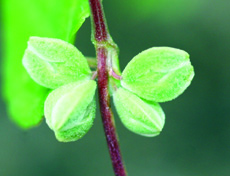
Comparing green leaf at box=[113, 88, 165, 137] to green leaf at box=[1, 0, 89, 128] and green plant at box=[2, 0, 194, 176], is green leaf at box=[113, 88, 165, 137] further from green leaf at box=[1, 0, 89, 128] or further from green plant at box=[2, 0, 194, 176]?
green leaf at box=[1, 0, 89, 128]

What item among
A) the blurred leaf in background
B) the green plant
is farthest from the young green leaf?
the blurred leaf in background

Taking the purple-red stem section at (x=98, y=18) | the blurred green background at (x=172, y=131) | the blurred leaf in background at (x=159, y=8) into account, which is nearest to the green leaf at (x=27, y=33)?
the purple-red stem section at (x=98, y=18)

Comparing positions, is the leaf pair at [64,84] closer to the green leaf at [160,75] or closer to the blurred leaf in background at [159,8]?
the green leaf at [160,75]

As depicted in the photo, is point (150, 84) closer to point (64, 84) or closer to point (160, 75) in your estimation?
point (160, 75)

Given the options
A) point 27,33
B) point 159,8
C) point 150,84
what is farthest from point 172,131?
point 150,84

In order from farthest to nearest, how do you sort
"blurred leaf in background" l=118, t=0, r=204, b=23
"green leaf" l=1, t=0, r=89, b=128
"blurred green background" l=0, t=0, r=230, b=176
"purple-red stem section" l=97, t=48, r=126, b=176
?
1. "blurred green background" l=0, t=0, r=230, b=176
2. "blurred leaf in background" l=118, t=0, r=204, b=23
3. "green leaf" l=1, t=0, r=89, b=128
4. "purple-red stem section" l=97, t=48, r=126, b=176

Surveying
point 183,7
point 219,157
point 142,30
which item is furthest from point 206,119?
point 183,7
